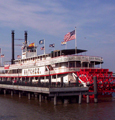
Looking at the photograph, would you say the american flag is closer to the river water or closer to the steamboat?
the steamboat

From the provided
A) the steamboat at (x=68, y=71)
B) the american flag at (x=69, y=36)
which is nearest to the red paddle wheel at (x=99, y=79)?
the steamboat at (x=68, y=71)

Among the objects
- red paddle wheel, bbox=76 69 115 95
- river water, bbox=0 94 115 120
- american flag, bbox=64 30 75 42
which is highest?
american flag, bbox=64 30 75 42

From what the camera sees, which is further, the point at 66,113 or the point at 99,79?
the point at 99,79

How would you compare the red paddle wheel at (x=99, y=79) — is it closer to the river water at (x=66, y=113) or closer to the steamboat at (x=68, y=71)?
A: the steamboat at (x=68, y=71)

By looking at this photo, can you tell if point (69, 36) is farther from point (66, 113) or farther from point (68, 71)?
point (66, 113)

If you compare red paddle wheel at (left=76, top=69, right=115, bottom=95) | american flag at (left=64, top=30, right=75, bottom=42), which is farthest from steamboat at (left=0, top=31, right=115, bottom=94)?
american flag at (left=64, top=30, right=75, bottom=42)

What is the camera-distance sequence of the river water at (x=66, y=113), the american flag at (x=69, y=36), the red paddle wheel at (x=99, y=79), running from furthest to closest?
the american flag at (x=69, y=36) → the red paddle wheel at (x=99, y=79) → the river water at (x=66, y=113)

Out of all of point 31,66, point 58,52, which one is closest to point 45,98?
point 58,52

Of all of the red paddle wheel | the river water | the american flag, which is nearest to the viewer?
the river water

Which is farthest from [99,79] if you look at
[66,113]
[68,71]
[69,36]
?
[66,113]

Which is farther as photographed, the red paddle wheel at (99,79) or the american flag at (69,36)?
the american flag at (69,36)

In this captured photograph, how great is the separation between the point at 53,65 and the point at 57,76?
2454mm

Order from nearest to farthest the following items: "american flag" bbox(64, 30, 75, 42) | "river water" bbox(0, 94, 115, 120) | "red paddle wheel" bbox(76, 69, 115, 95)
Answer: "river water" bbox(0, 94, 115, 120) < "red paddle wheel" bbox(76, 69, 115, 95) < "american flag" bbox(64, 30, 75, 42)

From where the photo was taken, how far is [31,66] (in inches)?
1859
